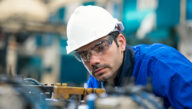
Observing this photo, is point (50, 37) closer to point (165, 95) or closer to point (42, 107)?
point (165, 95)

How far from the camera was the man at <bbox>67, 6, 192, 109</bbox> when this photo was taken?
1.58 meters

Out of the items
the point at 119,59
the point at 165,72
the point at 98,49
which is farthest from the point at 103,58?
the point at 165,72

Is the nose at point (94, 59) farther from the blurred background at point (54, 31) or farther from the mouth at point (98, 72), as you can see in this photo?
the blurred background at point (54, 31)

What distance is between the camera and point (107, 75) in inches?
67.9

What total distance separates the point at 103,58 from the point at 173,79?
367 millimetres

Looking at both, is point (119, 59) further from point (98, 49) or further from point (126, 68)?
point (98, 49)

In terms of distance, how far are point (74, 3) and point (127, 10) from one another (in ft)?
3.91

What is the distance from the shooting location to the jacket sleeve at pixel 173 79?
4.99ft

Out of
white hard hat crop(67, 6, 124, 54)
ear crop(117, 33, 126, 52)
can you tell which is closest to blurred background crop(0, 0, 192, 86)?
ear crop(117, 33, 126, 52)

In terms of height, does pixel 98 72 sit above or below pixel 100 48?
below

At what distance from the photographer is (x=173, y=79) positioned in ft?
5.19

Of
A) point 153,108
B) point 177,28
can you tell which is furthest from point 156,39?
point 153,108

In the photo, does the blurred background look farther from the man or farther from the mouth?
the mouth

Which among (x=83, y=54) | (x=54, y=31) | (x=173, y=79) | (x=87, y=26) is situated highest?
(x=54, y=31)
